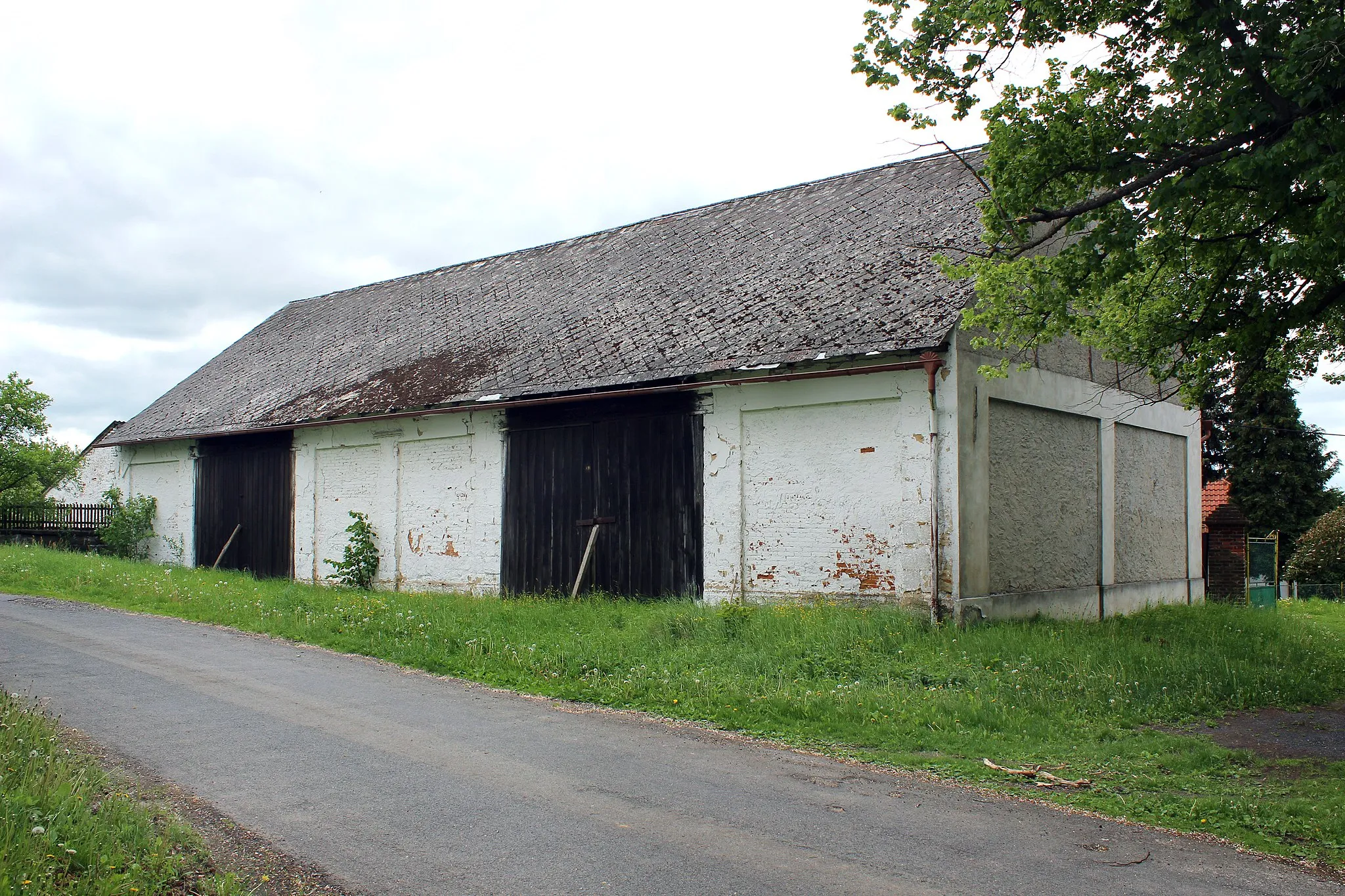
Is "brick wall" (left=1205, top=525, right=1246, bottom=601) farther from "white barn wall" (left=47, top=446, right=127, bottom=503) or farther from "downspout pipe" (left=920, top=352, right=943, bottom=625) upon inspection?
"white barn wall" (left=47, top=446, right=127, bottom=503)

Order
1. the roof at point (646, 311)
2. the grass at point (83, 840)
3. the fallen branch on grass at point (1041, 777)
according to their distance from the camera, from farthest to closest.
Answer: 1. the roof at point (646, 311)
2. the fallen branch on grass at point (1041, 777)
3. the grass at point (83, 840)

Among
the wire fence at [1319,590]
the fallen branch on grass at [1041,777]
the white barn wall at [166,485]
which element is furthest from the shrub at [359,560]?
the wire fence at [1319,590]

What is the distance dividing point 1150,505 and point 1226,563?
19.5 feet

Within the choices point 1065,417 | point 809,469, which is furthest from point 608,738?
point 1065,417

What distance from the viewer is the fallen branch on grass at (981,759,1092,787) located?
605cm

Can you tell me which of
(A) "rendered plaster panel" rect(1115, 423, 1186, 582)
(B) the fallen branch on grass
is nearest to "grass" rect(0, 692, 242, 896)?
(B) the fallen branch on grass

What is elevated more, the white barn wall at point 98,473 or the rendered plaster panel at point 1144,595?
the white barn wall at point 98,473

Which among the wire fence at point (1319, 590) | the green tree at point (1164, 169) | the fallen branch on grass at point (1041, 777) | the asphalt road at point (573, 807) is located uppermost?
the green tree at point (1164, 169)

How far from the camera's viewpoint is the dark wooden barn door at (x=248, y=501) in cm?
1923

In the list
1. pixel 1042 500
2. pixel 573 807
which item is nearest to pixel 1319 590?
pixel 1042 500

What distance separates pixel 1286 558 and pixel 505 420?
105 ft

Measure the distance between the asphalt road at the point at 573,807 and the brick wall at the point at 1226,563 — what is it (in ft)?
56.2

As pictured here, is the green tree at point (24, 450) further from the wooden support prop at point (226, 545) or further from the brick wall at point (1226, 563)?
the brick wall at point (1226, 563)

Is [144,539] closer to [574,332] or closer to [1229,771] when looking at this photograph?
[574,332]
